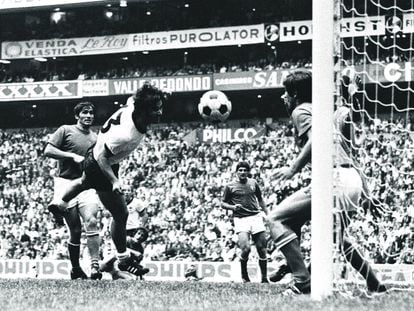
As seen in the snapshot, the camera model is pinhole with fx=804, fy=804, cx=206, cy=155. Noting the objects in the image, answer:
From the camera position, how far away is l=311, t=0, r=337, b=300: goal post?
18.9ft

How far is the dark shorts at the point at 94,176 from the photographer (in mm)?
8586

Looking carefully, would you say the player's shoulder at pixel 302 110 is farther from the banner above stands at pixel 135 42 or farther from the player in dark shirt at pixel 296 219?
the banner above stands at pixel 135 42

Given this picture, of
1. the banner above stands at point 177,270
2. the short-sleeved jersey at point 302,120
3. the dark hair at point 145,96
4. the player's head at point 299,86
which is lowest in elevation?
the banner above stands at point 177,270

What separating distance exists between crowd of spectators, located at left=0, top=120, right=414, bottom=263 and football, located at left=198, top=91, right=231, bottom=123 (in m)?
4.04

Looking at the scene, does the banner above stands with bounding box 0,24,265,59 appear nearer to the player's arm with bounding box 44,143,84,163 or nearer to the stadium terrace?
the stadium terrace

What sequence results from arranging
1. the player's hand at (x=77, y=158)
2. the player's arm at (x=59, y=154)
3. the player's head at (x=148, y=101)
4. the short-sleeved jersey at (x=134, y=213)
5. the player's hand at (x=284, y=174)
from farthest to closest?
the short-sleeved jersey at (x=134, y=213)
the player's arm at (x=59, y=154)
the player's hand at (x=77, y=158)
the player's head at (x=148, y=101)
the player's hand at (x=284, y=174)

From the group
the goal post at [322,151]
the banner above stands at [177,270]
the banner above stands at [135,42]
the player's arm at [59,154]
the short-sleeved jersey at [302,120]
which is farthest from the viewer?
the banner above stands at [135,42]

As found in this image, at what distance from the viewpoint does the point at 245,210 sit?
12.6 metres

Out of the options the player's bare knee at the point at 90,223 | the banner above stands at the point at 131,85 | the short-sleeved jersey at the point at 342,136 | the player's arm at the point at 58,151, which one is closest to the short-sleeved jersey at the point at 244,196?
the player's bare knee at the point at 90,223

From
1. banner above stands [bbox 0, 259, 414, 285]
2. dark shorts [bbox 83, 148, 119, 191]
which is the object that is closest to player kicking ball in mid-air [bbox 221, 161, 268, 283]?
banner above stands [bbox 0, 259, 414, 285]

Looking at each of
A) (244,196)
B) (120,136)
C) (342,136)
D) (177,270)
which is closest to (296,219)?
(342,136)

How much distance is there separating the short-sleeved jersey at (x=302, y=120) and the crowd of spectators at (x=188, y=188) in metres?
8.61

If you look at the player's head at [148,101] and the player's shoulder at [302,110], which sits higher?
the player's head at [148,101]

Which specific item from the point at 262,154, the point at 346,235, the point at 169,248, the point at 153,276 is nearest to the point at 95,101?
the point at 262,154
